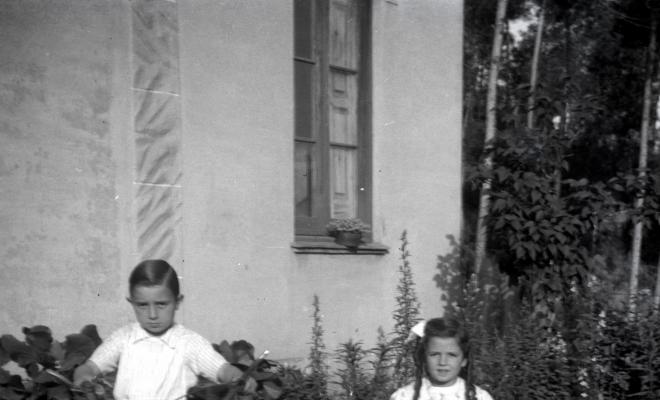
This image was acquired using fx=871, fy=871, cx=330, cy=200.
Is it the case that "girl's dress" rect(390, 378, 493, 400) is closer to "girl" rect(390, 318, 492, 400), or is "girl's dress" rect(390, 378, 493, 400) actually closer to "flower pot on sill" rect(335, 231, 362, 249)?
"girl" rect(390, 318, 492, 400)

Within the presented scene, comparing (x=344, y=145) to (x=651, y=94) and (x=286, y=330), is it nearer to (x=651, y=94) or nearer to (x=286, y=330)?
(x=286, y=330)

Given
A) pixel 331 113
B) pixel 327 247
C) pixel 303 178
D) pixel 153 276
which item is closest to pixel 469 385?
pixel 153 276

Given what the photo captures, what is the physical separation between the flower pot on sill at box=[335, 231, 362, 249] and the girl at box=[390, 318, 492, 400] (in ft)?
9.48

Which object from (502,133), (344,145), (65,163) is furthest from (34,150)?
(502,133)

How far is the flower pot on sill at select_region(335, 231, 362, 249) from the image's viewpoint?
21.8ft

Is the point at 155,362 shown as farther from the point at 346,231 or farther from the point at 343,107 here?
the point at 343,107

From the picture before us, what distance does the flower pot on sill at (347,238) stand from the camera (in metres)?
6.65

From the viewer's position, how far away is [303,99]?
679cm

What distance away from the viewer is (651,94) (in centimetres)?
2305

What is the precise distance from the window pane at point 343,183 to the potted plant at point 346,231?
25 centimetres

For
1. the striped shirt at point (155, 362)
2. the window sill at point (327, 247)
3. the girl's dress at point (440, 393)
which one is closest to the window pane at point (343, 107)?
the window sill at point (327, 247)

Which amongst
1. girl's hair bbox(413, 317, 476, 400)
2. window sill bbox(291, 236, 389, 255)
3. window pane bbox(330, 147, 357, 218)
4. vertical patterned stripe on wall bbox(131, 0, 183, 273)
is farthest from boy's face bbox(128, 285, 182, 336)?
window pane bbox(330, 147, 357, 218)

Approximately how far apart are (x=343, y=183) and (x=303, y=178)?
0.45m

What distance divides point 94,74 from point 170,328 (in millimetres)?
2357
